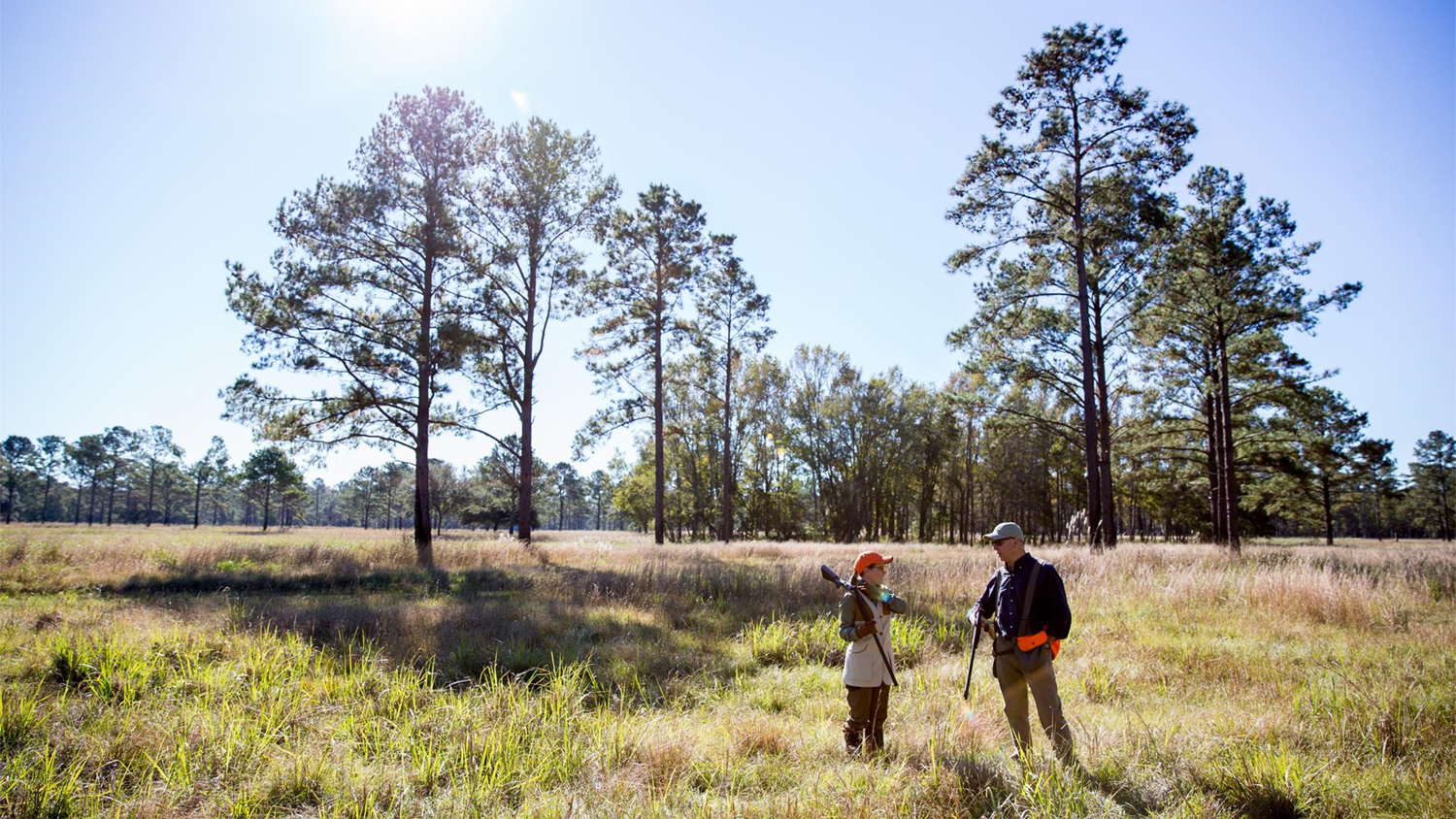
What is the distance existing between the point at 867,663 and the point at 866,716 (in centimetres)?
42

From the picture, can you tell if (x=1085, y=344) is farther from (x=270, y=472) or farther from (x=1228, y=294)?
(x=270, y=472)

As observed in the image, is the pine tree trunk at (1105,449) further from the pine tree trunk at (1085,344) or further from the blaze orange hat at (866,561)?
the blaze orange hat at (866,561)

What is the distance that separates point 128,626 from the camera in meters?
7.04

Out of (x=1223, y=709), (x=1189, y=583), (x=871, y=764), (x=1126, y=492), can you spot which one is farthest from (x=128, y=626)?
(x=1126, y=492)

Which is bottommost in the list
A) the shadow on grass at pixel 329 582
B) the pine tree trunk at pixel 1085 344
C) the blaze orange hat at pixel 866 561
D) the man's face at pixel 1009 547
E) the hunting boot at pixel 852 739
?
the shadow on grass at pixel 329 582

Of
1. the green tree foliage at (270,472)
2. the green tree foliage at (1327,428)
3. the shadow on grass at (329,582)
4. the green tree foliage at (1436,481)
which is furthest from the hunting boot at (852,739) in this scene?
the green tree foliage at (1436,481)

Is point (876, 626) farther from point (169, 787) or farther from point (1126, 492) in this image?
point (1126, 492)

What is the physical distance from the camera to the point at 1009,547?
4414 millimetres

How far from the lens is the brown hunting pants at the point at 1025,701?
13.9 ft

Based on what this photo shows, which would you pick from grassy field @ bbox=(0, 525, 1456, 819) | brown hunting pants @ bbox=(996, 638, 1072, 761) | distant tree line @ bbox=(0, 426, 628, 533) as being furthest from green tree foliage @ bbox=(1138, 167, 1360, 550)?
distant tree line @ bbox=(0, 426, 628, 533)

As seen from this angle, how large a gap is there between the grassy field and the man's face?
4.25 ft

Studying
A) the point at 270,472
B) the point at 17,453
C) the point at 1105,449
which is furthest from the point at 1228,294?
the point at 17,453

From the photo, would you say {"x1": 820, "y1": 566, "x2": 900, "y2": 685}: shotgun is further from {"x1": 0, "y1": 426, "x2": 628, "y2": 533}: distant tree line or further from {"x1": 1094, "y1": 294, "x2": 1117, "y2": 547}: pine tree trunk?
{"x1": 0, "y1": 426, "x2": 628, "y2": 533}: distant tree line

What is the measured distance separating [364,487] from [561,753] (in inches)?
4176
